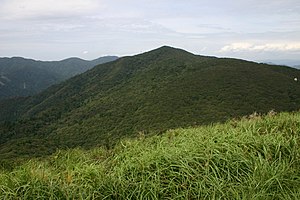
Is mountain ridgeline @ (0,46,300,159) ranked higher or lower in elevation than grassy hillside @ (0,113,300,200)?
lower

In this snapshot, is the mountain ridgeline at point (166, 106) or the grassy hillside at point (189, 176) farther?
the mountain ridgeline at point (166, 106)

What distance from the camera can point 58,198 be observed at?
122 inches

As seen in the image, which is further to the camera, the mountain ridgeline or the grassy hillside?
the mountain ridgeline

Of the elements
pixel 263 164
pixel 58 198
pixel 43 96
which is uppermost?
pixel 263 164

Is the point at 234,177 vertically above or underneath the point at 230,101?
above

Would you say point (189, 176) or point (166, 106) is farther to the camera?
point (166, 106)

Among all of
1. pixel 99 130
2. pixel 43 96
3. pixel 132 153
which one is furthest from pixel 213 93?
pixel 43 96

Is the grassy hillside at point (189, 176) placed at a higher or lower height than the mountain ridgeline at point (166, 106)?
higher

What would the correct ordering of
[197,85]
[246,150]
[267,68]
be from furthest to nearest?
[267,68]
[197,85]
[246,150]

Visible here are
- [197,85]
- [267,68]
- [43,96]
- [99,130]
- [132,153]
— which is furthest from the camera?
[43,96]

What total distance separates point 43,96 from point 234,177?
473 ft

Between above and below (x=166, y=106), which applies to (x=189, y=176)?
above

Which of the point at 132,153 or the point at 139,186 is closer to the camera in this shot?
the point at 139,186

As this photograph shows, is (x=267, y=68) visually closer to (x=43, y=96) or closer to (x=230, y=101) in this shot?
(x=230, y=101)
